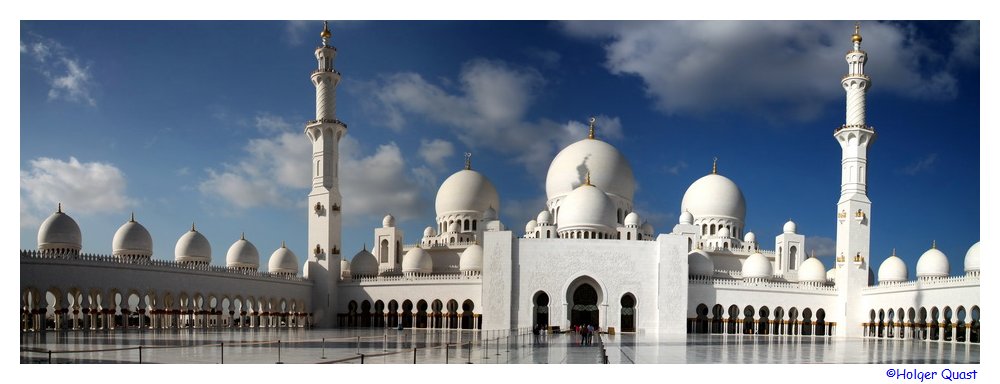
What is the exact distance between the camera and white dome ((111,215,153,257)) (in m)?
23.8

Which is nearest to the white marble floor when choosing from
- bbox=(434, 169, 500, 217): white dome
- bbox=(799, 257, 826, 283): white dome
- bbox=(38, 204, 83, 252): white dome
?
bbox=(38, 204, 83, 252): white dome

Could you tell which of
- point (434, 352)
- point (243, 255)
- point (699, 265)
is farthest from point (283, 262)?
point (434, 352)

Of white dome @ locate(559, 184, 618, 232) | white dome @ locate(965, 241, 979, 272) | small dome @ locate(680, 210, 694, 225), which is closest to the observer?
white dome @ locate(965, 241, 979, 272)

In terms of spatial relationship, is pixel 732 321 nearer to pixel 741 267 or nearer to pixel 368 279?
pixel 741 267

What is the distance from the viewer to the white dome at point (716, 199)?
105 ft

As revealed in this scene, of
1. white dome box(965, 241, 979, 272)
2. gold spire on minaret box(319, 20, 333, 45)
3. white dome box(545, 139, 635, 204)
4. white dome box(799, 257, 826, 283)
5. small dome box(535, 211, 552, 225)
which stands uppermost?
gold spire on minaret box(319, 20, 333, 45)

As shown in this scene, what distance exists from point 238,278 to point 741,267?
1594 cm

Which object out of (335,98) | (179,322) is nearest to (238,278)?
(179,322)

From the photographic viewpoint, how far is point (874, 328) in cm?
2512

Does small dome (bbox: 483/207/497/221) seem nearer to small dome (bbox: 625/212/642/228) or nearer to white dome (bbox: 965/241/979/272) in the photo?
small dome (bbox: 625/212/642/228)

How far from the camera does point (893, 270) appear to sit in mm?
26188

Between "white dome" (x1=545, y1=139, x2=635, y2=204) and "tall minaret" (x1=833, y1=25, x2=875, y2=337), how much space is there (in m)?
6.78

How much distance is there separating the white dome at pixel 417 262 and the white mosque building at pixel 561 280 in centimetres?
4

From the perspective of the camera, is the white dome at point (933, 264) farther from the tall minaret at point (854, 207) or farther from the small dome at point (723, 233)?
the small dome at point (723, 233)
